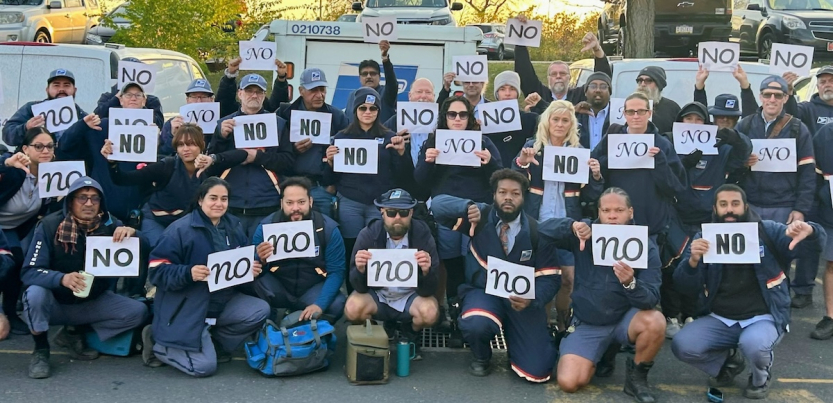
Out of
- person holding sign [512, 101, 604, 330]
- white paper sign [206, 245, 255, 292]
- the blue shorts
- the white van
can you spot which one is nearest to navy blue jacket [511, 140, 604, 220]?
person holding sign [512, 101, 604, 330]

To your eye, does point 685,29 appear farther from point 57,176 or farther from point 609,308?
point 57,176

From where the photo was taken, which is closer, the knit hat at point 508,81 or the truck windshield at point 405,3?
the knit hat at point 508,81

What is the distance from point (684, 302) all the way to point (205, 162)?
3.97 m

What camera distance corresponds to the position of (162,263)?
6.88 metres

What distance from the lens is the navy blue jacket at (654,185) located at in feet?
24.4

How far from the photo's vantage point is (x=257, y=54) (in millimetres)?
9188

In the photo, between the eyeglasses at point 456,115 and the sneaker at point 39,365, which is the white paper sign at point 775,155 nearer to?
the eyeglasses at point 456,115

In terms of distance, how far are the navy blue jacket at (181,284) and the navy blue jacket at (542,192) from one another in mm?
2448

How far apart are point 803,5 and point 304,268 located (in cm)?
1363

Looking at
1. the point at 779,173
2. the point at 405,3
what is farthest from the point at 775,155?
the point at 405,3

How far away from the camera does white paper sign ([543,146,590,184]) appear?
24.3ft

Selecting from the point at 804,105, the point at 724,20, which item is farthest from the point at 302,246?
the point at 724,20

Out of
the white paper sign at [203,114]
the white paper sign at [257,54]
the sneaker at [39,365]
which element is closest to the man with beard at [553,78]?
the white paper sign at [257,54]

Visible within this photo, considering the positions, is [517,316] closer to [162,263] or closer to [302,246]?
[302,246]
